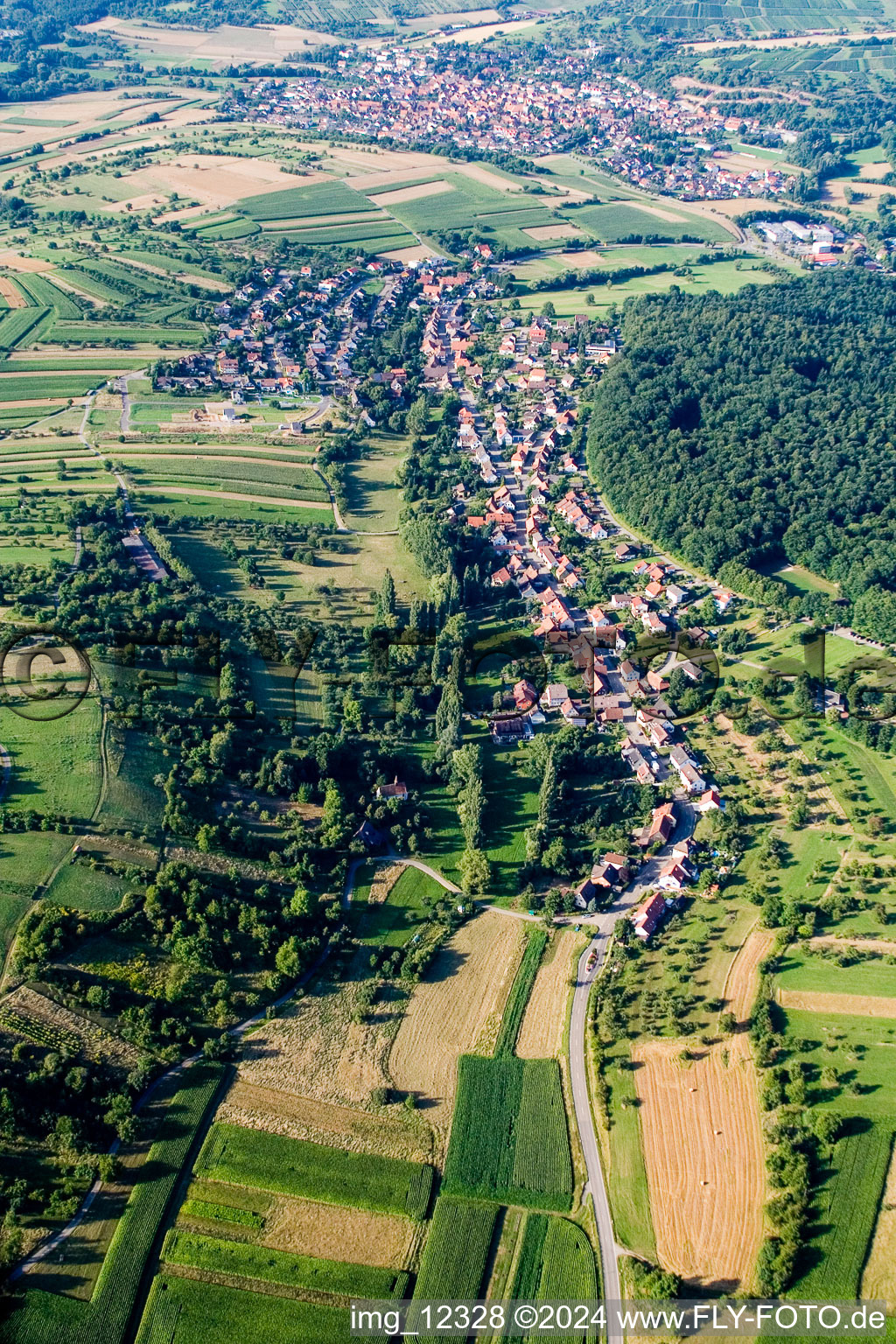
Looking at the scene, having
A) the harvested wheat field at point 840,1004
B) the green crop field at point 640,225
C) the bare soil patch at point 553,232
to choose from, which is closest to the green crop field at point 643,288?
the green crop field at point 640,225

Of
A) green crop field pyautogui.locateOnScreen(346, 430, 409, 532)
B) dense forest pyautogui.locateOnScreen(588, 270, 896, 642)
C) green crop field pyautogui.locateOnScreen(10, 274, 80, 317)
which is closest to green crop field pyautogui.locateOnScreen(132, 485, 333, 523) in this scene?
green crop field pyautogui.locateOnScreen(346, 430, 409, 532)

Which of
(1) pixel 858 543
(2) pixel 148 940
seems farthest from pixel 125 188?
(2) pixel 148 940

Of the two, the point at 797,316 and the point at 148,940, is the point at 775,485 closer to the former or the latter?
the point at 797,316

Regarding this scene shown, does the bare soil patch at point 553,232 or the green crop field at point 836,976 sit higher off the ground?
the bare soil patch at point 553,232

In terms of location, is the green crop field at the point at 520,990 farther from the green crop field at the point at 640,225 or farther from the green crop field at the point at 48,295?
the green crop field at the point at 640,225

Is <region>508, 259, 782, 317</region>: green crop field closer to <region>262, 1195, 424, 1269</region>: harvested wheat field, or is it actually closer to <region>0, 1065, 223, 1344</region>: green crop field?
<region>0, 1065, 223, 1344</region>: green crop field

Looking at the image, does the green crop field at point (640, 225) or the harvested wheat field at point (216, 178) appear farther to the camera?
the harvested wheat field at point (216, 178)
